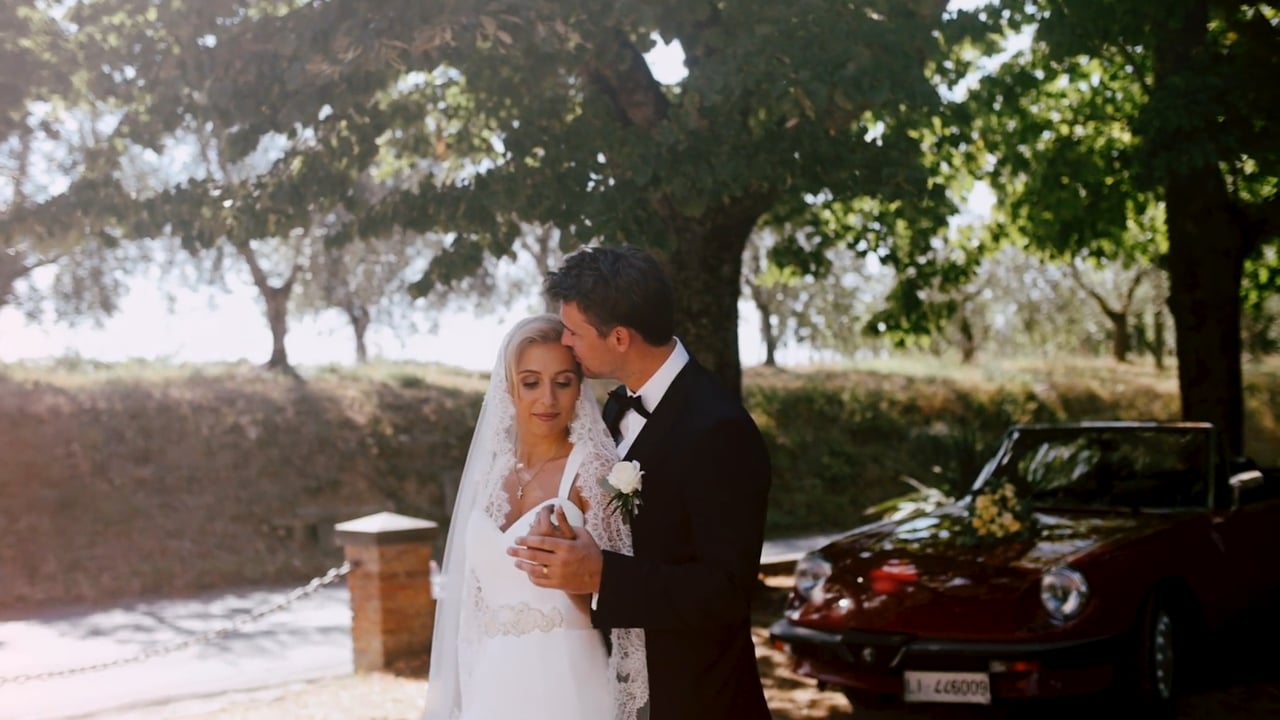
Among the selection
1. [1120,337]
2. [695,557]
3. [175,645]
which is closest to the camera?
[695,557]

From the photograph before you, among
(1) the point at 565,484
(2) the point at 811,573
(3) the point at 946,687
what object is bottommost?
(3) the point at 946,687

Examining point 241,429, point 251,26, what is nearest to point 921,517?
point 251,26

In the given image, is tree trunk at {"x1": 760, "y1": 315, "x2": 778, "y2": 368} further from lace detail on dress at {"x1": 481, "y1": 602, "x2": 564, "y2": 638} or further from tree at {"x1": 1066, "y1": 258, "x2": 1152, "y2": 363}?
lace detail on dress at {"x1": 481, "y1": 602, "x2": 564, "y2": 638}

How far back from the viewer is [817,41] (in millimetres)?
8734

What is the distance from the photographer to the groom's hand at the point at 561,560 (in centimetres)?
286

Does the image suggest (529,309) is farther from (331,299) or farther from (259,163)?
(259,163)

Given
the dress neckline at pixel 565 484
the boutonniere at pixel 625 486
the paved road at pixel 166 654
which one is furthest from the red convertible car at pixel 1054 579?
the paved road at pixel 166 654

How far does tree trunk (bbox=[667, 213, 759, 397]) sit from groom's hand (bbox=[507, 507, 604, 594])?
811 cm

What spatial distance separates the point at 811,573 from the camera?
7.52m

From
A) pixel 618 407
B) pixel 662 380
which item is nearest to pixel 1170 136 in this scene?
pixel 618 407

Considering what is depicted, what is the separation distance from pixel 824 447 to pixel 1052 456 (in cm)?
1716

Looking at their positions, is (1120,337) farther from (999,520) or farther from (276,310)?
(999,520)

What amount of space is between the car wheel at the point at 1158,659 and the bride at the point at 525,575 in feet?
15.0

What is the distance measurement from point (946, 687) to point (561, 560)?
4.28 m
